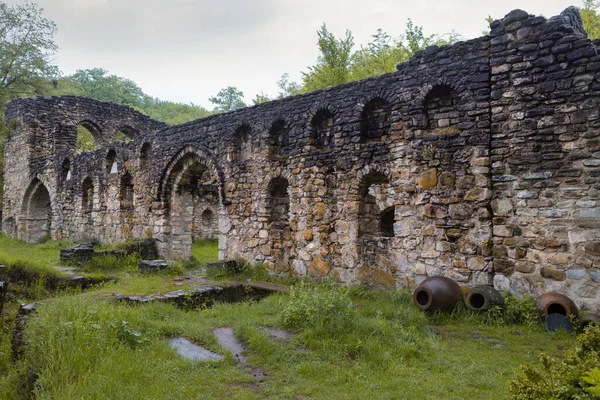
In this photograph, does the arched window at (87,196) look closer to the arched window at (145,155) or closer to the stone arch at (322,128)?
the arched window at (145,155)

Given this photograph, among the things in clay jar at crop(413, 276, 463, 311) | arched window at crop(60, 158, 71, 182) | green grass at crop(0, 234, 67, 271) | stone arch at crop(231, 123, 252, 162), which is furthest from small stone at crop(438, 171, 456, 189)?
arched window at crop(60, 158, 71, 182)

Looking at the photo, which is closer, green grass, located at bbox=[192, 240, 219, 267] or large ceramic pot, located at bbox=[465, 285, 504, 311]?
large ceramic pot, located at bbox=[465, 285, 504, 311]

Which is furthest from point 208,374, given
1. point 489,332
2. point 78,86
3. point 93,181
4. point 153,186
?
point 78,86

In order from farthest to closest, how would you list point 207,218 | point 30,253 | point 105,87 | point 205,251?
point 105,87, point 207,218, point 205,251, point 30,253

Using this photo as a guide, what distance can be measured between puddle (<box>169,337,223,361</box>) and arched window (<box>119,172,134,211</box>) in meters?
10.7

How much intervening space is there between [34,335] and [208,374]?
1985mm

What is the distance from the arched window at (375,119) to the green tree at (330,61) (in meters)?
11.5

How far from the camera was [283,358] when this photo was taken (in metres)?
4.48

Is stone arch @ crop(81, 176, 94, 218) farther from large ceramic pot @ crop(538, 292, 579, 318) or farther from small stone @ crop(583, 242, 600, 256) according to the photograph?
small stone @ crop(583, 242, 600, 256)

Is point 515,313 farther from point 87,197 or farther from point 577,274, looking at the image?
point 87,197

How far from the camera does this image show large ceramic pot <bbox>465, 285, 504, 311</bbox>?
5.75m

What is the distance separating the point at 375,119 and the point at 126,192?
34.2ft

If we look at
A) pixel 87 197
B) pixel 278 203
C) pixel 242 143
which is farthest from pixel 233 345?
pixel 87 197

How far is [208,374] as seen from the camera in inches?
159
